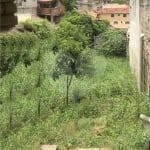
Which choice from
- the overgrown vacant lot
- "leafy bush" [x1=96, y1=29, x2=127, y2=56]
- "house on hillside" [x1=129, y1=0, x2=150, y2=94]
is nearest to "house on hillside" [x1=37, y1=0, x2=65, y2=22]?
"leafy bush" [x1=96, y1=29, x2=127, y2=56]

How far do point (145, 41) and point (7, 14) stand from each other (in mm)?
11304

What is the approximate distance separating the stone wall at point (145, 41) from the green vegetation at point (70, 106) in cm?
47

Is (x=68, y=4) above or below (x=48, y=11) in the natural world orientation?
above

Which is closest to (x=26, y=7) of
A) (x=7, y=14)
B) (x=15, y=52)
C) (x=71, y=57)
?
(x=15, y=52)

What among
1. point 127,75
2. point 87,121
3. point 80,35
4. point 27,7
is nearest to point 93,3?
point 27,7

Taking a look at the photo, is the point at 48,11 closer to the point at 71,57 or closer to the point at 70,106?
the point at 71,57

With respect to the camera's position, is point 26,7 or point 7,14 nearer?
point 7,14

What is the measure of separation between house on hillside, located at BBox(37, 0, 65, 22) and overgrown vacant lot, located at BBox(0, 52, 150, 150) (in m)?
13.1

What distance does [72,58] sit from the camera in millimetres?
17109

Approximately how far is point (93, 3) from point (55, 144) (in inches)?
1217

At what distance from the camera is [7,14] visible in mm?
2355

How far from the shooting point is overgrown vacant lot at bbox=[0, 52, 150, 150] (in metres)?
10.5

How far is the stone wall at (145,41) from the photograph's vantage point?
42.0ft

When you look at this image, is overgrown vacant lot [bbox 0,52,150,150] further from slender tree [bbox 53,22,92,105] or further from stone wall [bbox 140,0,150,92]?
stone wall [bbox 140,0,150,92]
